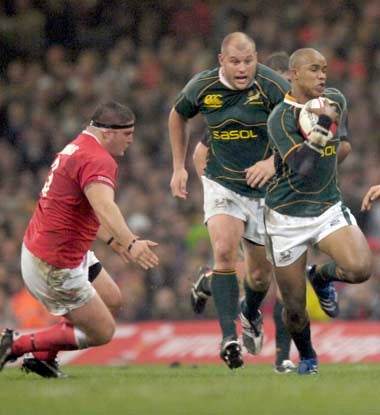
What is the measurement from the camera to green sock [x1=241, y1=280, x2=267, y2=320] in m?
13.1

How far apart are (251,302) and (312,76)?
2.45 m

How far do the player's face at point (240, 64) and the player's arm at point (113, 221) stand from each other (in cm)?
185

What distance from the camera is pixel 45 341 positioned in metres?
11.8

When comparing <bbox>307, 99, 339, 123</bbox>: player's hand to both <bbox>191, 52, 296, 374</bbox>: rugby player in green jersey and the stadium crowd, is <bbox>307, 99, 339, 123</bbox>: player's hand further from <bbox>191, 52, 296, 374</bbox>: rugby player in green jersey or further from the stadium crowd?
the stadium crowd

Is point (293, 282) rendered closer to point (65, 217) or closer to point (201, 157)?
point (65, 217)

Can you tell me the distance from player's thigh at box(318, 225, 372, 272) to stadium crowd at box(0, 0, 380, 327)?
24.9ft

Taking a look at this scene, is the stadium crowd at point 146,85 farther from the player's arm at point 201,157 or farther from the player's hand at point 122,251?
the player's hand at point 122,251

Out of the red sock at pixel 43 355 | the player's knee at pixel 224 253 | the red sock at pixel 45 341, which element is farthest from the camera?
the player's knee at pixel 224 253

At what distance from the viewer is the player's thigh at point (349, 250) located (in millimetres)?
11438

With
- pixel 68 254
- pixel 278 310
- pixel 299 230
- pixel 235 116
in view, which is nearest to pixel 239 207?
pixel 235 116

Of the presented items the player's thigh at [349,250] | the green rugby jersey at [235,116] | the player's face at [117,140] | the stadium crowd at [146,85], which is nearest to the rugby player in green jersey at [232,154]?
the green rugby jersey at [235,116]

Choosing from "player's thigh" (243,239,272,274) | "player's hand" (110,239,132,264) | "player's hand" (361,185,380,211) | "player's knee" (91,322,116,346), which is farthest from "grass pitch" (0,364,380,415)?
"player's hand" (361,185,380,211)

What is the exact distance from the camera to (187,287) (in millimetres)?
19000

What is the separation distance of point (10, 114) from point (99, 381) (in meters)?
11.2
